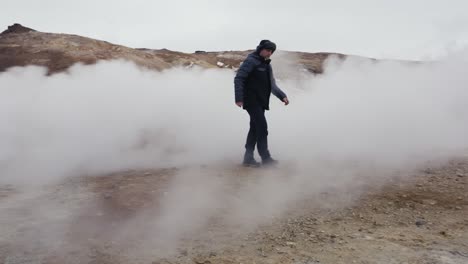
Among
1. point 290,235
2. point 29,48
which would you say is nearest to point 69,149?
point 290,235

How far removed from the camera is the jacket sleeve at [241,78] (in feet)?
16.6

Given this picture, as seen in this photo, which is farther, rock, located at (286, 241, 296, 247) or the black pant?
the black pant

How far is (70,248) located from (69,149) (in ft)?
8.77

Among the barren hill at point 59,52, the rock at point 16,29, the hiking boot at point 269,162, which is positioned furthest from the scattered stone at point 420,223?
the rock at point 16,29

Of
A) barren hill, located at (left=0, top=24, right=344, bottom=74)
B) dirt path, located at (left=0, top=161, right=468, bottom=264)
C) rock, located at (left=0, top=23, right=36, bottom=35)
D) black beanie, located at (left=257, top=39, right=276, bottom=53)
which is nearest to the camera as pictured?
dirt path, located at (left=0, top=161, right=468, bottom=264)

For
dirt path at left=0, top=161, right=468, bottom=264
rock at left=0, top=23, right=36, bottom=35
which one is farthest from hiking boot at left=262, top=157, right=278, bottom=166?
rock at left=0, top=23, right=36, bottom=35

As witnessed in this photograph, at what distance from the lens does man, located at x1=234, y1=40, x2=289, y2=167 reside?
5.09 m

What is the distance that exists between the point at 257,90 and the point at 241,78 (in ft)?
0.76

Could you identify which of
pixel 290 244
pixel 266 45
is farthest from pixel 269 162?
pixel 290 244

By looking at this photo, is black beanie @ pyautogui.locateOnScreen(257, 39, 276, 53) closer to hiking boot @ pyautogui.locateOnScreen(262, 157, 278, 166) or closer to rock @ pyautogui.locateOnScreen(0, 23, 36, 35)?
hiking boot @ pyautogui.locateOnScreen(262, 157, 278, 166)

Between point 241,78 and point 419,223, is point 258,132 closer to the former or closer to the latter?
point 241,78

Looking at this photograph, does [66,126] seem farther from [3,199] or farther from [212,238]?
[212,238]

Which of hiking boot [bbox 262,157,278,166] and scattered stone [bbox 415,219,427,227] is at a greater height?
hiking boot [bbox 262,157,278,166]

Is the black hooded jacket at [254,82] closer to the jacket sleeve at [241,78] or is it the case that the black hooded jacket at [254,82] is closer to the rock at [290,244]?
the jacket sleeve at [241,78]
